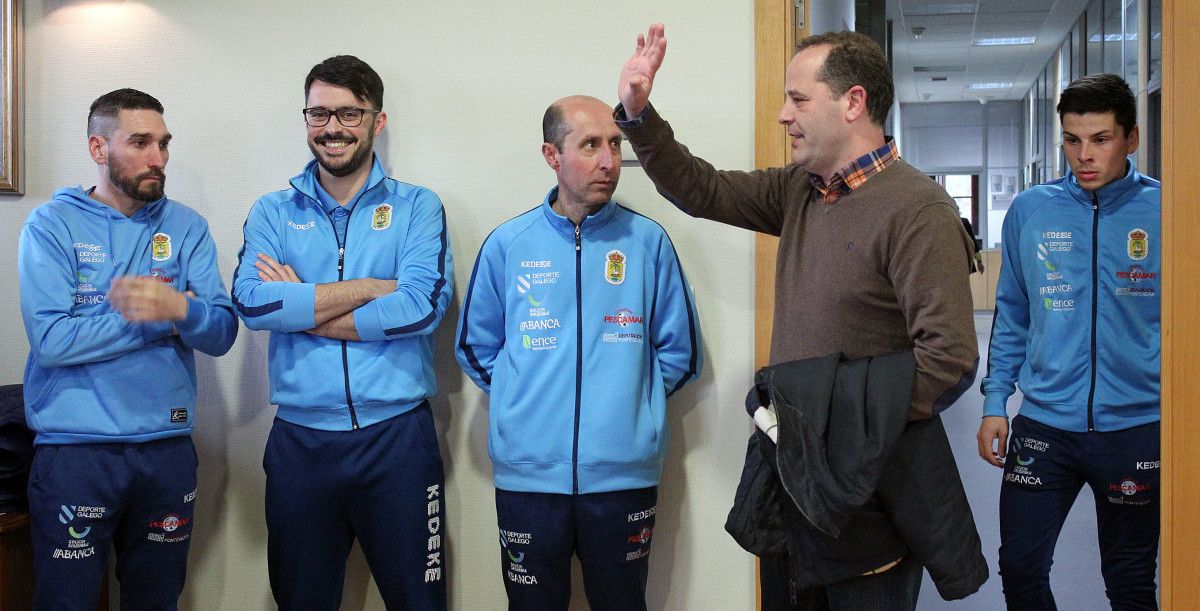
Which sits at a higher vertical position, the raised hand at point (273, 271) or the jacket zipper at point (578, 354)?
the raised hand at point (273, 271)

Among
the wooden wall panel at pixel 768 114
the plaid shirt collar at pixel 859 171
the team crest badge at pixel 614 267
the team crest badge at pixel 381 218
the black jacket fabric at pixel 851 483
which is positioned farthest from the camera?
the wooden wall panel at pixel 768 114

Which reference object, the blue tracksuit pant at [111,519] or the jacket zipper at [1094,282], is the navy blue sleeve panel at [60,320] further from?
the jacket zipper at [1094,282]

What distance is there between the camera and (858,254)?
1.85 meters

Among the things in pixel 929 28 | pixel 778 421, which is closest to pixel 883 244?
pixel 778 421

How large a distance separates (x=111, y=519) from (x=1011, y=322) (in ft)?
8.23

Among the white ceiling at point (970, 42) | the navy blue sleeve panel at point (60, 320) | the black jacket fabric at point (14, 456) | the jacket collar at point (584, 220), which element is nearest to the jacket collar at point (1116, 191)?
the jacket collar at point (584, 220)

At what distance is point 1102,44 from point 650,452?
8.67 m

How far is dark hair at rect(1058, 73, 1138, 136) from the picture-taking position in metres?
2.61

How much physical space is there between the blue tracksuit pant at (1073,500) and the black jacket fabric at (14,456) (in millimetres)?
2716

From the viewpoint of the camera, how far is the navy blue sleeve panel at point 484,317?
2650 millimetres

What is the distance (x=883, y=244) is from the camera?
5.94ft

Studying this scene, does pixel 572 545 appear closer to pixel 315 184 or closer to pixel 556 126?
pixel 556 126

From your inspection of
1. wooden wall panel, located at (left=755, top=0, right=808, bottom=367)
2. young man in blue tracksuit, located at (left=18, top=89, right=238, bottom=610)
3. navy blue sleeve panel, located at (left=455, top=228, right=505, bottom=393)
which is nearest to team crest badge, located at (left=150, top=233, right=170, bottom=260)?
young man in blue tracksuit, located at (left=18, top=89, right=238, bottom=610)

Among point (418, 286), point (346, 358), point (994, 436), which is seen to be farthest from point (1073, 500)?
point (346, 358)
